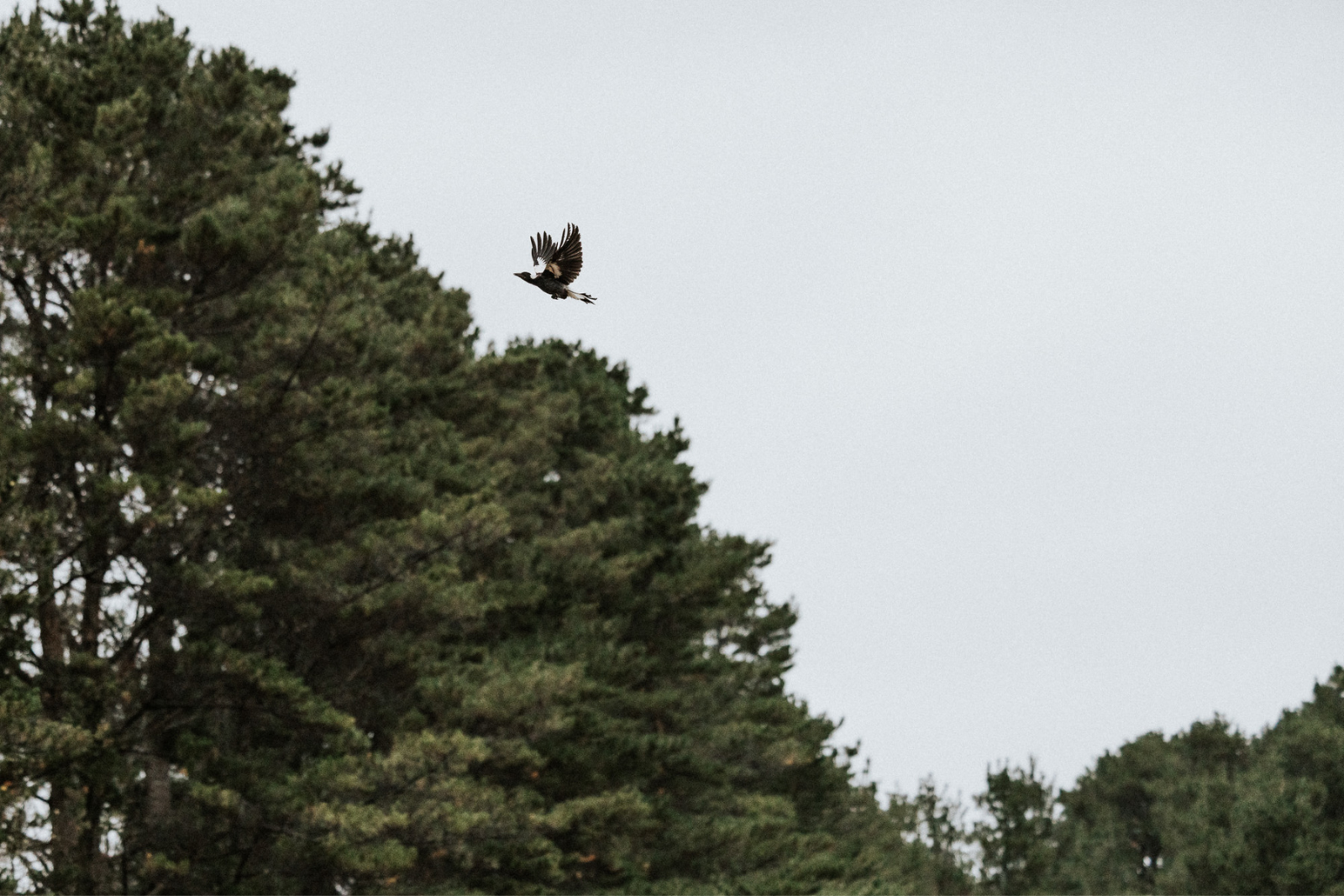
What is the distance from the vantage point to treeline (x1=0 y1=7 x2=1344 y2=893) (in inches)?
619

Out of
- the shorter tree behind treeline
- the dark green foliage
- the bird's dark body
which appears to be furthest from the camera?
the shorter tree behind treeline

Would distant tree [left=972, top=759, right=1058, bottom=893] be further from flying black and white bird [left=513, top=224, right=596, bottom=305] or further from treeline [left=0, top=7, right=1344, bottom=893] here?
flying black and white bird [left=513, top=224, right=596, bottom=305]

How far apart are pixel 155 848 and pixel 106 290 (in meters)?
6.52

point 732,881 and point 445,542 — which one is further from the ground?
point 445,542

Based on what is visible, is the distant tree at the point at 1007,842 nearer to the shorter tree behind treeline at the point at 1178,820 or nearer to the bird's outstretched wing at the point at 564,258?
the shorter tree behind treeline at the point at 1178,820

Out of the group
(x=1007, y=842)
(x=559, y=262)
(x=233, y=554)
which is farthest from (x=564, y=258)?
(x=1007, y=842)

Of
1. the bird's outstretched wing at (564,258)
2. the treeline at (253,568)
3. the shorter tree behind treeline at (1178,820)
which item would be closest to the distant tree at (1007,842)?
the shorter tree behind treeline at (1178,820)

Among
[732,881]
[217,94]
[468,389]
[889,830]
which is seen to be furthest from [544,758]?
[889,830]

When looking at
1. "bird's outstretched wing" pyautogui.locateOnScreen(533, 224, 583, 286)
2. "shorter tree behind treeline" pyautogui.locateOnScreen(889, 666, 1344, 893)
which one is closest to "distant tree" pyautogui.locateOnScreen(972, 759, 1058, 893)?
"shorter tree behind treeline" pyautogui.locateOnScreen(889, 666, 1344, 893)

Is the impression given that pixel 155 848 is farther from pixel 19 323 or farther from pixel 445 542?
pixel 19 323

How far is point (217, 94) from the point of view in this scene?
18.7m

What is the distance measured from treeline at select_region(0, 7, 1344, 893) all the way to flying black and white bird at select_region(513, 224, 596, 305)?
331 inches

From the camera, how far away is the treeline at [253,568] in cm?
1571

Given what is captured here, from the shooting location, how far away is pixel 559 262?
8.33 m
